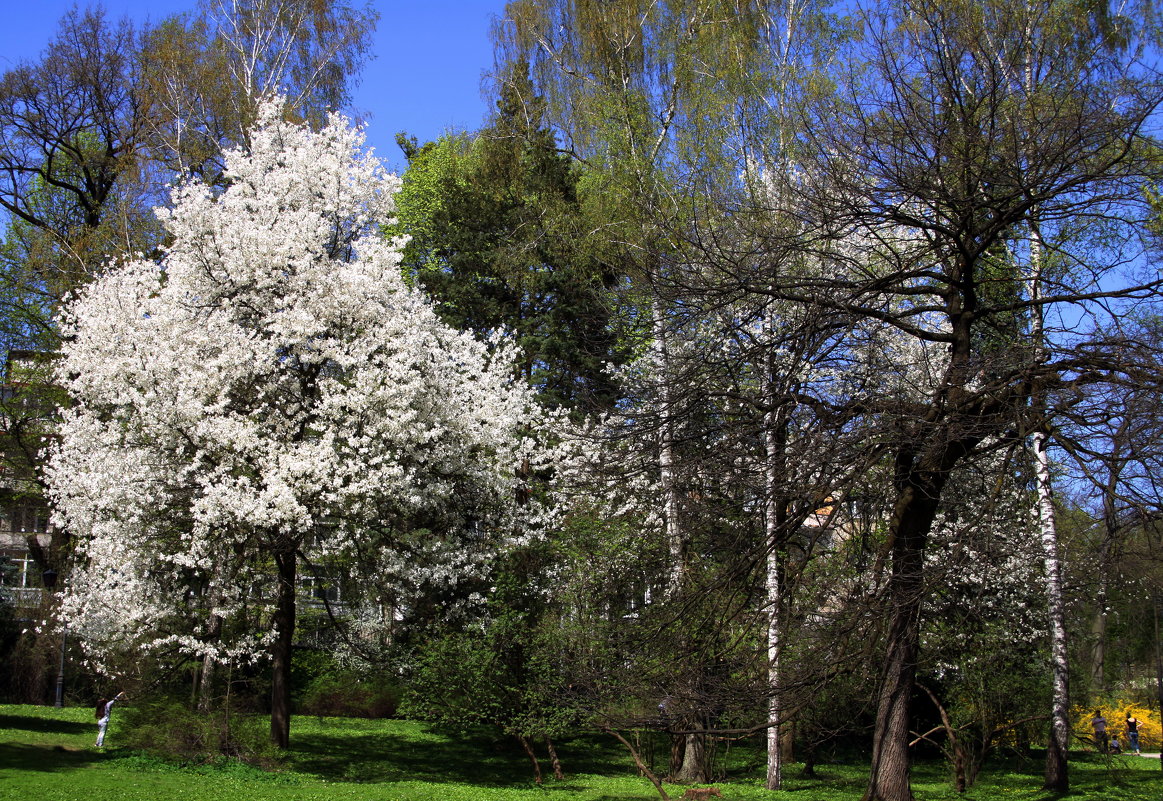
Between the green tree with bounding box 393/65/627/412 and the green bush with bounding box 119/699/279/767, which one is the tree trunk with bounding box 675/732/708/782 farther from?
the green tree with bounding box 393/65/627/412

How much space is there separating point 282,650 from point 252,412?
433 cm

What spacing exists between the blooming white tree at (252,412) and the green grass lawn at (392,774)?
1.83 meters

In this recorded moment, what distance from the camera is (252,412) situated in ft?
48.9

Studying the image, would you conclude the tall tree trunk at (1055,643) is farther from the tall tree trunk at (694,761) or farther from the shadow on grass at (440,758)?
the shadow on grass at (440,758)

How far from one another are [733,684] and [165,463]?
407 inches

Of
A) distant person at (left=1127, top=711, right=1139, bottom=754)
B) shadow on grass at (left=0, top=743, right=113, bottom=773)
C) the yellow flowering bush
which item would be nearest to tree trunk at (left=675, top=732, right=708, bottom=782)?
shadow on grass at (left=0, top=743, right=113, bottom=773)

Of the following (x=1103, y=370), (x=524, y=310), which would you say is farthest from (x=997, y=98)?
(x=524, y=310)

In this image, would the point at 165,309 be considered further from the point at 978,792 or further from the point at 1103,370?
the point at 978,792

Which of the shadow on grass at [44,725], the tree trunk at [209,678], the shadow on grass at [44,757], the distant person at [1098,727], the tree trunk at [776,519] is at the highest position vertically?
the tree trunk at [776,519]

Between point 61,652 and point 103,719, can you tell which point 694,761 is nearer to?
point 103,719

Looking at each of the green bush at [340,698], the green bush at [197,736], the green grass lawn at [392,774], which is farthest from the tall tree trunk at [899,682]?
the green bush at [340,698]

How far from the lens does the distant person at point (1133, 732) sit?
26377 mm

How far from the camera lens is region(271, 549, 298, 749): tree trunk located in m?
15.9

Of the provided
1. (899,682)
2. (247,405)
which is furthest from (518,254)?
(899,682)
